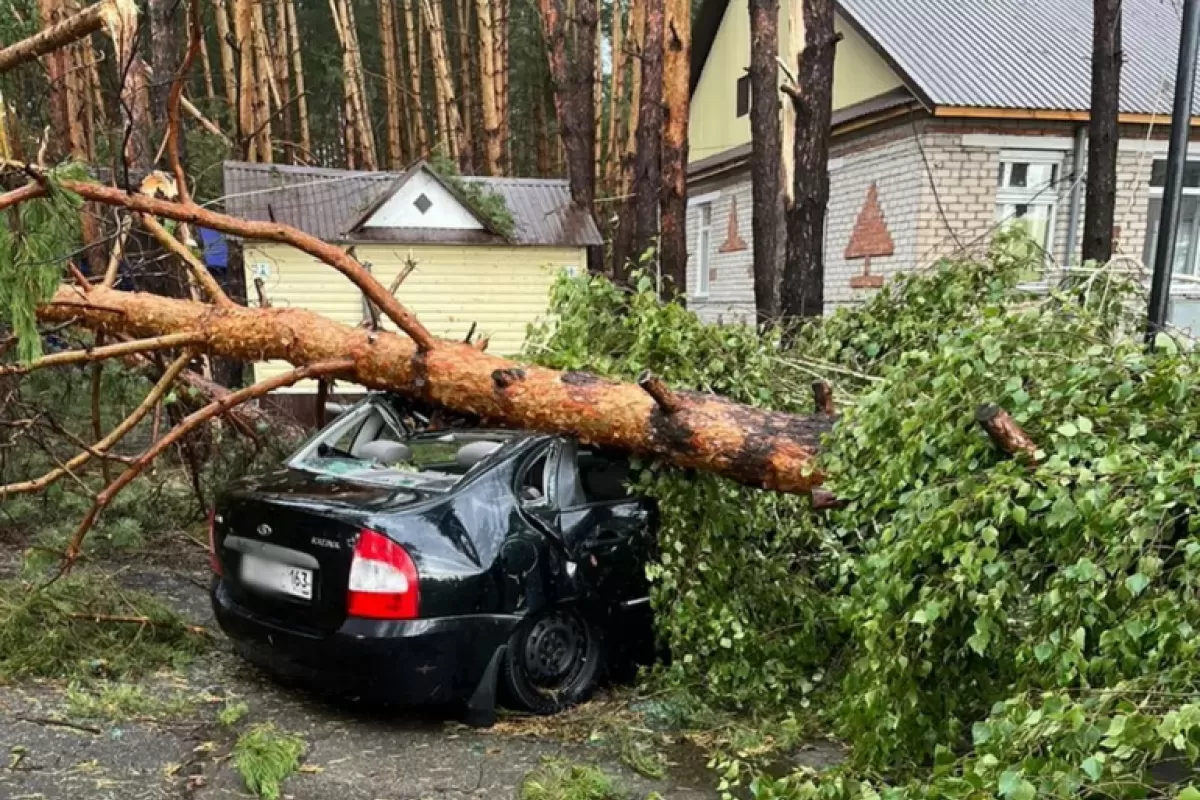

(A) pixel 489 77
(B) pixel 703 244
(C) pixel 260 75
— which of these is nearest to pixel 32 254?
(A) pixel 489 77

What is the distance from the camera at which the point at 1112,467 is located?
2.29 metres

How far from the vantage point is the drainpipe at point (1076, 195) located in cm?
A: 1170

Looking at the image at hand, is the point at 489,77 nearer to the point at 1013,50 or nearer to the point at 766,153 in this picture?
the point at 1013,50

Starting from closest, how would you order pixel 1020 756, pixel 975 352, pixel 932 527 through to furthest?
pixel 1020 756 → pixel 932 527 → pixel 975 352

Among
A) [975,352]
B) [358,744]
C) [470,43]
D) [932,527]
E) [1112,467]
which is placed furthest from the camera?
[470,43]

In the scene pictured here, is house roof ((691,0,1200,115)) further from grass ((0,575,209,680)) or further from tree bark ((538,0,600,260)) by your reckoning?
grass ((0,575,209,680))

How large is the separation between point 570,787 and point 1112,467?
6.91 ft

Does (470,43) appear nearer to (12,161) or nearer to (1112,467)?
A: (12,161)

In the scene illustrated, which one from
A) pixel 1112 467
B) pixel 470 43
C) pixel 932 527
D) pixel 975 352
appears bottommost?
pixel 932 527

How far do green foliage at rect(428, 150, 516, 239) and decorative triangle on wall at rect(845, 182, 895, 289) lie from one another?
16.2 feet

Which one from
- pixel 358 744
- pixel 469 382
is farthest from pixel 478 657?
pixel 469 382

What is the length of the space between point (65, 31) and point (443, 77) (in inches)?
694

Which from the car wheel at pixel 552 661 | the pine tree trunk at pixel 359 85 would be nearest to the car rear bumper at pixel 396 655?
the car wheel at pixel 552 661

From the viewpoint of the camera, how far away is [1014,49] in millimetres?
12531
